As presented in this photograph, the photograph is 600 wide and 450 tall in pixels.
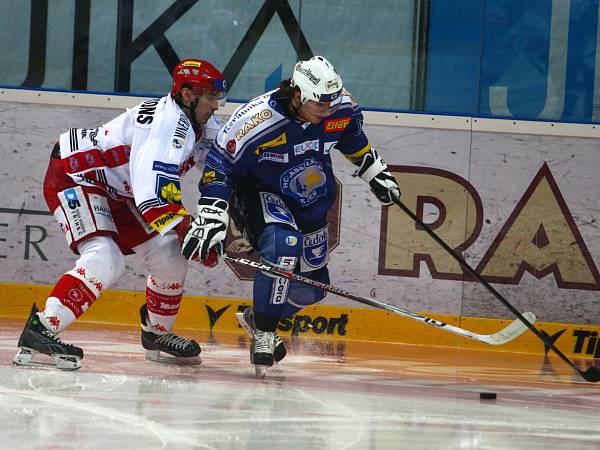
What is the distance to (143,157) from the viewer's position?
143 inches

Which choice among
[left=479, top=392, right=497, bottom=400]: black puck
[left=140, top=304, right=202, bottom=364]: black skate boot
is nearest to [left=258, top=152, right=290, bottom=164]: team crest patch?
[left=140, top=304, right=202, bottom=364]: black skate boot

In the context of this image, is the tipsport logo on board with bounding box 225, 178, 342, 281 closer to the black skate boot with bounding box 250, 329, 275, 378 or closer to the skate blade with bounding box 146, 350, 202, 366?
the skate blade with bounding box 146, 350, 202, 366

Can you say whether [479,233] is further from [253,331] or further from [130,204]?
[130,204]

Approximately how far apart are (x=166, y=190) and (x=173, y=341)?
684mm

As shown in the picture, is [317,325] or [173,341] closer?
[173,341]

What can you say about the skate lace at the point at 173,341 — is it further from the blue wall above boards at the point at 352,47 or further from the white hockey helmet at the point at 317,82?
the blue wall above boards at the point at 352,47

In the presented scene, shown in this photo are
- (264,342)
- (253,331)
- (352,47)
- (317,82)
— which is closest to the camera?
(317,82)

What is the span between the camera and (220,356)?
4324 mm

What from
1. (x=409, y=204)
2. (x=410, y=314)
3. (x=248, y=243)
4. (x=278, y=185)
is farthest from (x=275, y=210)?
(x=409, y=204)

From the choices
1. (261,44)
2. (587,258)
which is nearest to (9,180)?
(261,44)

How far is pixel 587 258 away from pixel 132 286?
219 cm

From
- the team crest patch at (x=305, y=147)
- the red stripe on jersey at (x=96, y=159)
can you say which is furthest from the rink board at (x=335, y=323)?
the red stripe on jersey at (x=96, y=159)

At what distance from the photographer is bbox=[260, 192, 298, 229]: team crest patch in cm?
395

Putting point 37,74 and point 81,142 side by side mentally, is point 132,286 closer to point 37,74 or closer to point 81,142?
point 37,74
